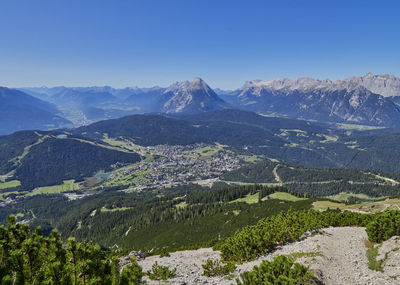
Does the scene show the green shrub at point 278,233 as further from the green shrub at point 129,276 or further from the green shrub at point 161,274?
the green shrub at point 129,276

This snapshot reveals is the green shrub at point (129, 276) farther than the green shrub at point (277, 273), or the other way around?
the green shrub at point (277, 273)

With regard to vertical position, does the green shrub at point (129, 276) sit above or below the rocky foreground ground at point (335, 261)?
→ above

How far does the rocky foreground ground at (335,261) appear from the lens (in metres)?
30.7

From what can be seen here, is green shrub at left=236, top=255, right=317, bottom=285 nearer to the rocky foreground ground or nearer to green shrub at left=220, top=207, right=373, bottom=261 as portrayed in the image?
the rocky foreground ground

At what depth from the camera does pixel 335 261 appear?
36750 millimetres

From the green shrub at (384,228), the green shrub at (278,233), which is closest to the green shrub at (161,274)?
the green shrub at (278,233)

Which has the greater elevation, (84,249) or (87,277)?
(84,249)

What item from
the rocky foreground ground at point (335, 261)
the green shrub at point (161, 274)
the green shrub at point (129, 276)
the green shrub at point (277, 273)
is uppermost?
the green shrub at point (129, 276)

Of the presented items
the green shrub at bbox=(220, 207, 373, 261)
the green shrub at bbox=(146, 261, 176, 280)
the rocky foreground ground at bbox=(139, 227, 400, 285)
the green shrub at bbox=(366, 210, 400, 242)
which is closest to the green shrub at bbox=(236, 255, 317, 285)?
the rocky foreground ground at bbox=(139, 227, 400, 285)

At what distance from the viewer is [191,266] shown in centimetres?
4750

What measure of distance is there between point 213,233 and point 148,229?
58.0 meters

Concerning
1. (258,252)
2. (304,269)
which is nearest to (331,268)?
(304,269)

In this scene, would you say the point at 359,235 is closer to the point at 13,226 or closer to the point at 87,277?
the point at 87,277

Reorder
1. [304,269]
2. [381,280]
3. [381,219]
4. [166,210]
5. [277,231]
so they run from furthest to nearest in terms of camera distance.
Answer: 1. [166,210]
2. [277,231]
3. [381,219]
4. [381,280]
5. [304,269]
